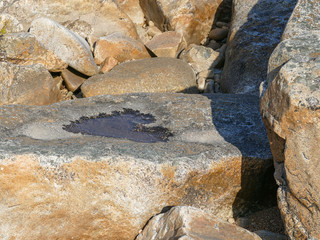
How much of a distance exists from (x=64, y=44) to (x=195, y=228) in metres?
4.51

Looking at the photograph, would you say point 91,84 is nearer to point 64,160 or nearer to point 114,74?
point 114,74

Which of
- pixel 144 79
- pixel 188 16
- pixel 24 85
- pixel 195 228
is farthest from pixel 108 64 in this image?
pixel 195 228

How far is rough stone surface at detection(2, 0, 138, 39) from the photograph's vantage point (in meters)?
7.80

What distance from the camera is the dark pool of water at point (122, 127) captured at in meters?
3.57

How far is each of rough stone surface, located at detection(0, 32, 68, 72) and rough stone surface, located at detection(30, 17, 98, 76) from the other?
0.71 ft

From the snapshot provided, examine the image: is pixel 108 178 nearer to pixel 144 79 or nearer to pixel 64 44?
pixel 144 79

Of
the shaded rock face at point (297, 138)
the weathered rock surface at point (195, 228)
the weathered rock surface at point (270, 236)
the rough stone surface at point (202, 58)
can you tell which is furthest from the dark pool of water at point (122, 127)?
the rough stone surface at point (202, 58)

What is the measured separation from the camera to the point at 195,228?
2.61 m

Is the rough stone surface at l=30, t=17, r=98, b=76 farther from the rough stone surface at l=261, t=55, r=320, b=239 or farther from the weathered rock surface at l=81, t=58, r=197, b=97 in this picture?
the rough stone surface at l=261, t=55, r=320, b=239

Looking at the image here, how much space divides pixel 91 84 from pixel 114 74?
0.34 meters

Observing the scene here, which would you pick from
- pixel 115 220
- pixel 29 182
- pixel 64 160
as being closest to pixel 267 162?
pixel 115 220

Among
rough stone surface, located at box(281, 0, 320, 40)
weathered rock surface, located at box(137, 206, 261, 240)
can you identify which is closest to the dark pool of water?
weathered rock surface, located at box(137, 206, 261, 240)

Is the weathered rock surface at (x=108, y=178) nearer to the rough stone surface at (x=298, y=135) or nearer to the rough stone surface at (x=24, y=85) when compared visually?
the rough stone surface at (x=298, y=135)

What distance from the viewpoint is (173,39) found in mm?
7504
